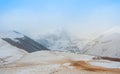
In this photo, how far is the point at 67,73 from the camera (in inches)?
1572

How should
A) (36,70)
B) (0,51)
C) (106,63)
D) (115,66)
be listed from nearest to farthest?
(36,70), (115,66), (106,63), (0,51)

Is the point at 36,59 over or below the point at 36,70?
over

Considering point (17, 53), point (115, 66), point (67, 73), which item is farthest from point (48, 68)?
point (17, 53)

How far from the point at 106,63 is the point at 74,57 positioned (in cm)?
1103

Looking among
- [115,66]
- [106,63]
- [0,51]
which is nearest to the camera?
[115,66]

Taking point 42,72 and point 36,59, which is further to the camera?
point 36,59

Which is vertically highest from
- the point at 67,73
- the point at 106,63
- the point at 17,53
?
the point at 17,53

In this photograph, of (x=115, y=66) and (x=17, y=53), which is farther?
(x=17, y=53)

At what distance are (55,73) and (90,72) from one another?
185 inches

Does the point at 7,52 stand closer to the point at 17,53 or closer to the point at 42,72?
the point at 17,53

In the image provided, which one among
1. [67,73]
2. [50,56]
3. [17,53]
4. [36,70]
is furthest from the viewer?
[17,53]

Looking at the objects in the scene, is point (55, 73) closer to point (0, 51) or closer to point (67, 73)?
point (67, 73)

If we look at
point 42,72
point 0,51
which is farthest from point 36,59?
point 0,51

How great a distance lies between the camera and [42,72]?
40781 millimetres
